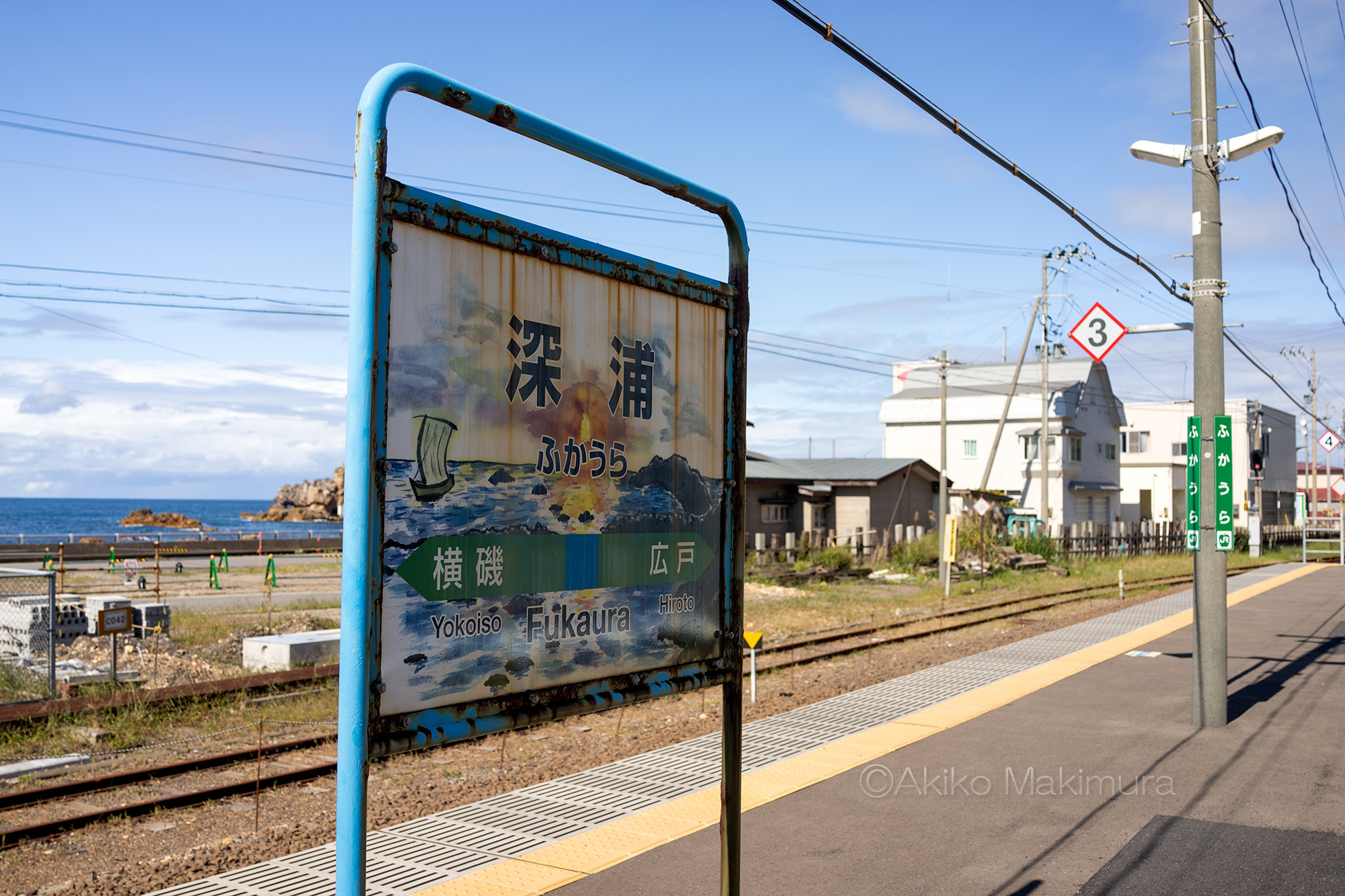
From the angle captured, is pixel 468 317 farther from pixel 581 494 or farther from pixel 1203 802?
pixel 1203 802

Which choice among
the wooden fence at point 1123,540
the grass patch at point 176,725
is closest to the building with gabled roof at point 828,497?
the wooden fence at point 1123,540

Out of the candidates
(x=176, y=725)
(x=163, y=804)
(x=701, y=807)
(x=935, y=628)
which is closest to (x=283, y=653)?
(x=176, y=725)

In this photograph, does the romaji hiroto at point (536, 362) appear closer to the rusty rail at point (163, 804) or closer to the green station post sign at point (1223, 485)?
the rusty rail at point (163, 804)

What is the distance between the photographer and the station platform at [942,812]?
600 centimetres

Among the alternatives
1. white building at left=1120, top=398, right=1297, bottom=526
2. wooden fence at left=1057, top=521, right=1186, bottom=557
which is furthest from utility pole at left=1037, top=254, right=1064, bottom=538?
white building at left=1120, top=398, right=1297, bottom=526

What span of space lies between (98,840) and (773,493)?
114 feet

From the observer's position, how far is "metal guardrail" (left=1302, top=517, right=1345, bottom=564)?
39188 mm

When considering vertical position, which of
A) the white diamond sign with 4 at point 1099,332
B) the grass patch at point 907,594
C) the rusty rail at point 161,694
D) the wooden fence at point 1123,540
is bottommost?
the grass patch at point 907,594

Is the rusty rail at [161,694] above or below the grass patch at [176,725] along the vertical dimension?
above

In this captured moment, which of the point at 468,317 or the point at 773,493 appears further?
the point at 773,493

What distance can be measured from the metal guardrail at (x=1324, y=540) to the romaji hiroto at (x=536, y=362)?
143 feet

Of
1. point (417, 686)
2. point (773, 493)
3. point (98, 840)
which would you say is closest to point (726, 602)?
point (417, 686)

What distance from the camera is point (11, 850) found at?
7.27 m

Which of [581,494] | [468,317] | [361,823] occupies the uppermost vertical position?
[468,317]
